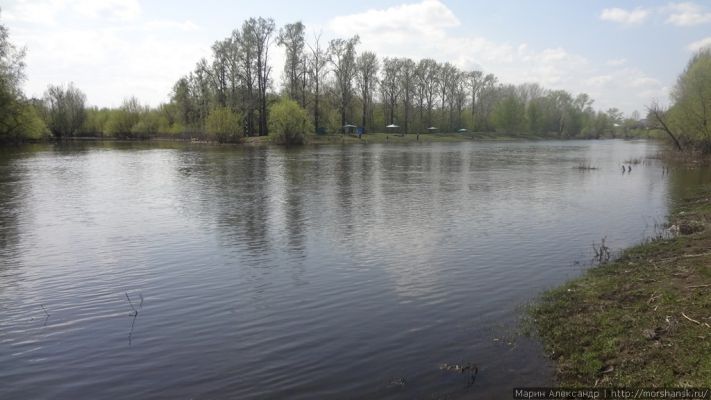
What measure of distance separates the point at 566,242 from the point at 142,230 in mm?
16999

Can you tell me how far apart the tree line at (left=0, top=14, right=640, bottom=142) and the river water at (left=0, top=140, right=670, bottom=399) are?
62.4 m

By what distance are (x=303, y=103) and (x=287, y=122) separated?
21.0m

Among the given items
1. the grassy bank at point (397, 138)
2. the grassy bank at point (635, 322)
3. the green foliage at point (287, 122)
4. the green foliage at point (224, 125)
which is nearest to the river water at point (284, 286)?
the grassy bank at point (635, 322)

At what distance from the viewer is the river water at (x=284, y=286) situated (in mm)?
8508

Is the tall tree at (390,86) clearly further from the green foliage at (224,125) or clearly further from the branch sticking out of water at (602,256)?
the branch sticking out of water at (602,256)

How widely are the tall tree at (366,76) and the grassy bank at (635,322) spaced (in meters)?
104

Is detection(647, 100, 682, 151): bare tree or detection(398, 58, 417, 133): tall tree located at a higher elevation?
detection(398, 58, 417, 133): tall tree

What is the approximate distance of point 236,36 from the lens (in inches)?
3634

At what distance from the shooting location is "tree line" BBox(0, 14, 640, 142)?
93.1 metres

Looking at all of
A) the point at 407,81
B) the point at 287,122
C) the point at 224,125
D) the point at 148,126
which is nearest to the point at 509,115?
the point at 407,81

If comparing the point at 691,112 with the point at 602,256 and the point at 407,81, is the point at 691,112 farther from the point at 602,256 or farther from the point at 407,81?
the point at 407,81

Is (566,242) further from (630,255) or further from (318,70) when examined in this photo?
(318,70)

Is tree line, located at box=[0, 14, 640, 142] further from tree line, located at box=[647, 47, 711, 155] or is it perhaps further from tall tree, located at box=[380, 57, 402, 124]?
tree line, located at box=[647, 47, 711, 155]

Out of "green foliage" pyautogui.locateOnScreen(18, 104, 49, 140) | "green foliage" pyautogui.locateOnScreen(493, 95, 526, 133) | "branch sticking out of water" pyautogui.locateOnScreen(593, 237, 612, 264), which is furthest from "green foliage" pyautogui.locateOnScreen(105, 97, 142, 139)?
"branch sticking out of water" pyautogui.locateOnScreen(593, 237, 612, 264)
